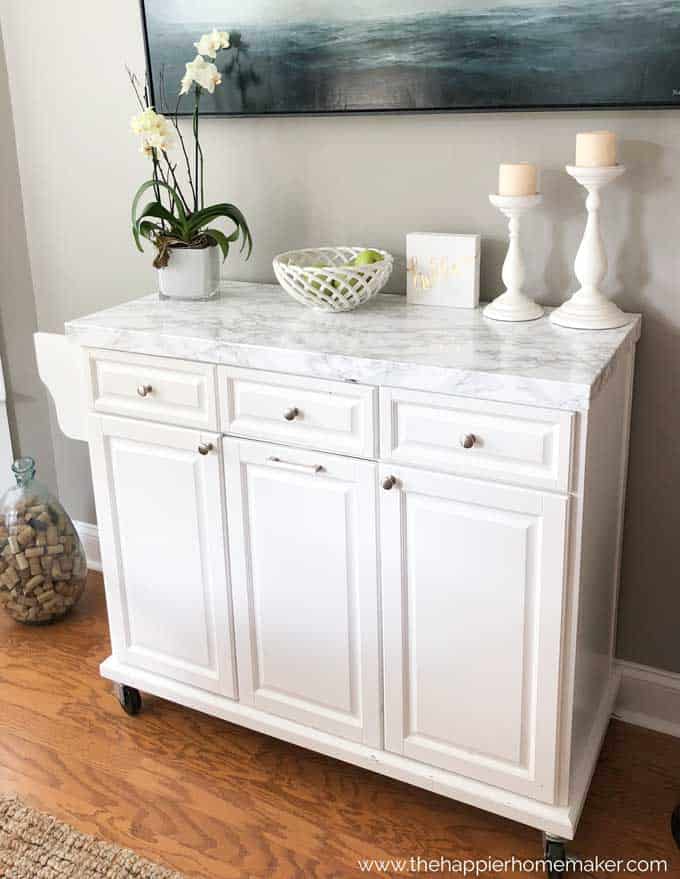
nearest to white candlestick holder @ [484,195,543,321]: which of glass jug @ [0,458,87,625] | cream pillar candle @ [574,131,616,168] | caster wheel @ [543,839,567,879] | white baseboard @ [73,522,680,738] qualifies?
cream pillar candle @ [574,131,616,168]

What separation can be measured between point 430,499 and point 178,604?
2.33 feet

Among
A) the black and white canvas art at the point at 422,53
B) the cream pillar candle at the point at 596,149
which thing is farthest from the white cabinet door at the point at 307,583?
the black and white canvas art at the point at 422,53

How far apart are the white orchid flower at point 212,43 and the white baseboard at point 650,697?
5.36 feet

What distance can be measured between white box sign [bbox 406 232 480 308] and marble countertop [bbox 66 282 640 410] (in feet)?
0.10

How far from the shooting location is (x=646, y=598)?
2135 millimetres

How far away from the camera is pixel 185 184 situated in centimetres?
239

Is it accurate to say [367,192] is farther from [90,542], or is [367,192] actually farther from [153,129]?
[90,542]

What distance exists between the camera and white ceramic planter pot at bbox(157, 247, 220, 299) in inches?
85.2

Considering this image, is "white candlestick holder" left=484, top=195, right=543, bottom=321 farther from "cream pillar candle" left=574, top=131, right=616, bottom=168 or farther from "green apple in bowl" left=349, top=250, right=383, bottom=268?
"green apple in bowl" left=349, top=250, right=383, bottom=268

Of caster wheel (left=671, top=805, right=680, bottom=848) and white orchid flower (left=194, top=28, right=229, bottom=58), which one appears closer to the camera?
caster wheel (left=671, top=805, right=680, bottom=848)

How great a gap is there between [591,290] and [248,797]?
127 cm

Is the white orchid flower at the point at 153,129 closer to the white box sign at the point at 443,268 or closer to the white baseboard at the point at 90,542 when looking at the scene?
the white box sign at the point at 443,268

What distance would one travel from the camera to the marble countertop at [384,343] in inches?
63.1

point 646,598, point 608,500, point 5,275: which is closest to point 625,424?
point 608,500
